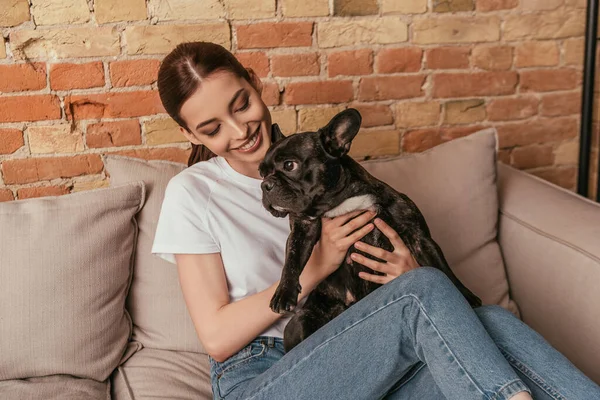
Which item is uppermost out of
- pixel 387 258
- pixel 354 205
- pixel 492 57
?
pixel 492 57

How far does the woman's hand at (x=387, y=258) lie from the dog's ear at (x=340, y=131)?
8.5 inches

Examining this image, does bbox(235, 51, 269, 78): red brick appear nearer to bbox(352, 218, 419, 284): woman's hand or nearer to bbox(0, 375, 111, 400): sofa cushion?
bbox(352, 218, 419, 284): woman's hand

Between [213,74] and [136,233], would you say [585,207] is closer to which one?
[213,74]

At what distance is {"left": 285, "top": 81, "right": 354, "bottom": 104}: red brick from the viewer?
227 centimetres

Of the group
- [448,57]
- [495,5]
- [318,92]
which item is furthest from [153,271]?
[495,5]

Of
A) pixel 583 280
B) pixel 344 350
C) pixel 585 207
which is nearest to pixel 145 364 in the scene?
pixel 344 350

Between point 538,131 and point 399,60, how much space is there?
2.33 ft

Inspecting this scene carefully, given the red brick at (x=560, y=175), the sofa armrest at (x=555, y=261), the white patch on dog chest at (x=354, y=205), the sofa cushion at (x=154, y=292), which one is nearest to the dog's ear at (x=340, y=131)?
the white patch on dog chest at (x=354, y=205)

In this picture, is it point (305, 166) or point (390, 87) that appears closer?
point (305, 166)

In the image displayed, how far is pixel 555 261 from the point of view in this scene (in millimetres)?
1800

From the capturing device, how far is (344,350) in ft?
4.22

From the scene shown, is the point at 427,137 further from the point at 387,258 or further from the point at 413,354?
the point at 413,354

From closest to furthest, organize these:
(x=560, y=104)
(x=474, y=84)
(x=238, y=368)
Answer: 1. (x=238, y=368)
2. (x=474, y=84)
3. (x=560, y=104)

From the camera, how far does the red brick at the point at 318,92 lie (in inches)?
89.3
